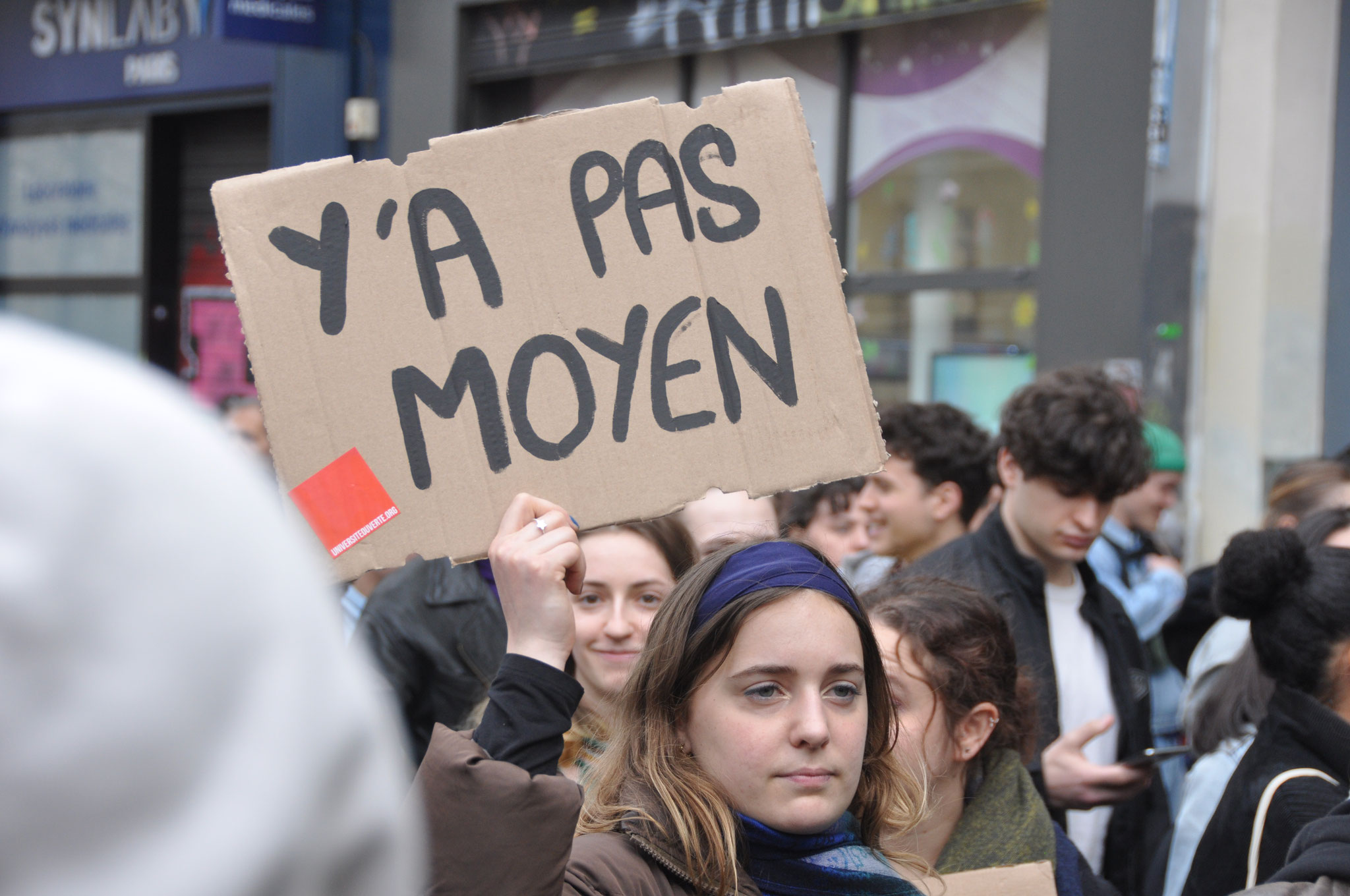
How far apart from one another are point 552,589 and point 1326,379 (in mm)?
5720

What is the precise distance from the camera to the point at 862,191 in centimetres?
770

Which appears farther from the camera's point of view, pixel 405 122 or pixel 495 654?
pixel 405 122

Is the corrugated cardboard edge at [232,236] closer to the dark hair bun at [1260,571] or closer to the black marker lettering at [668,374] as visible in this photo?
the black marker lettering at [668,374]

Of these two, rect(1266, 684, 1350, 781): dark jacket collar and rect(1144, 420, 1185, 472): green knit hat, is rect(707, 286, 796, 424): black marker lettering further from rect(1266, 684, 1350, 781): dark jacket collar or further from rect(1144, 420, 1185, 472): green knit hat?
rect(1144, 420, 1185, 472): green knit hat

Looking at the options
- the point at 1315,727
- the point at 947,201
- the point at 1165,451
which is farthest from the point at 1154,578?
the point at 947,201

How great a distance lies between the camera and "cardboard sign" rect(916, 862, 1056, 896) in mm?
2123

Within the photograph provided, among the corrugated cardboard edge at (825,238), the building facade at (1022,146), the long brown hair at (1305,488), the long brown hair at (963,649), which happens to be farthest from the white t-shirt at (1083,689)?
the building facade at (1022,146)

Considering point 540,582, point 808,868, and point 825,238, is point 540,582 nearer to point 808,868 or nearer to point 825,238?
point 808,868

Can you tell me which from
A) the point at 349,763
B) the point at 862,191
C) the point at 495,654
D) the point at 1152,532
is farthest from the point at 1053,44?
the point at 349,763

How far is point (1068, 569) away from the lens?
3.67m

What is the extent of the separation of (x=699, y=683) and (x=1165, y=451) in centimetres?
430

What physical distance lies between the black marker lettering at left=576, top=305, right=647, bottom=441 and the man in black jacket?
1558mm

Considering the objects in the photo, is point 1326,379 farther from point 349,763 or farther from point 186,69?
point 186,69

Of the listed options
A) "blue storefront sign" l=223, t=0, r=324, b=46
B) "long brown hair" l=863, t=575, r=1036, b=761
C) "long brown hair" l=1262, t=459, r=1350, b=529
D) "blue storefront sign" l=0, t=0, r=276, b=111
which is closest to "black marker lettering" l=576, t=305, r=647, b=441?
"long brown hair" l=863, t=575, r=1036, b=761
